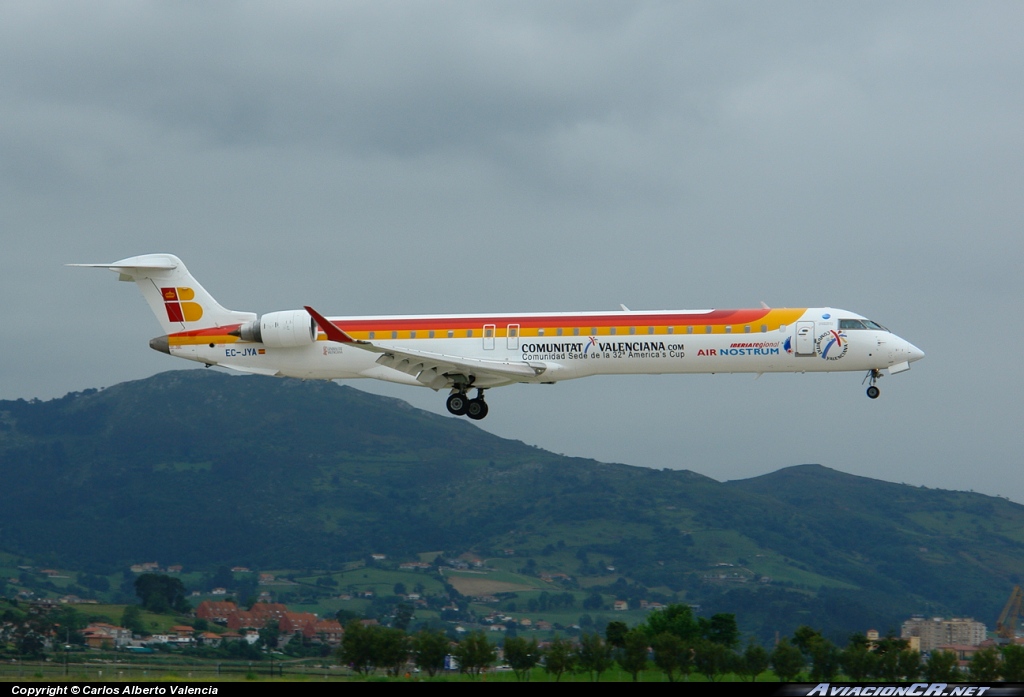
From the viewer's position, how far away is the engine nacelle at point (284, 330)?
1625 inches

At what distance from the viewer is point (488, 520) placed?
145375mm

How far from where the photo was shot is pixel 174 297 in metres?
43.8

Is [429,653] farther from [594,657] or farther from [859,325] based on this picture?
[859,325]

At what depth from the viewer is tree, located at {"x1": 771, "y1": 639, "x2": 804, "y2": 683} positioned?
58062mm

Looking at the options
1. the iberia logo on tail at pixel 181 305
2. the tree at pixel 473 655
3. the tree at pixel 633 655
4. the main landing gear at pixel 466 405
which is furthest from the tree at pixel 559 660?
the iberia logo on tail at pixel 181 305

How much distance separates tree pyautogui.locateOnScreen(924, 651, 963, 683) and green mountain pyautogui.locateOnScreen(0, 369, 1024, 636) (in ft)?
130

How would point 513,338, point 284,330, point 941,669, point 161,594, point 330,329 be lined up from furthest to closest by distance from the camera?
point 161,594
point 941,669
point 284,330
point 513,338
point 330,329

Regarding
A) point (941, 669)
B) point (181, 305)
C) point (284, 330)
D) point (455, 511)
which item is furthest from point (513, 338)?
point (455, 511)

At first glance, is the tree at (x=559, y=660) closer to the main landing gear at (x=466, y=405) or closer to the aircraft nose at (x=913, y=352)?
the main landing gear at (x=466, y=405)

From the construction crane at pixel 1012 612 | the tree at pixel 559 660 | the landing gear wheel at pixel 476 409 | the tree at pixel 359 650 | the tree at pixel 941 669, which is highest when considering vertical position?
the landing gear wheel at pixel 476 409

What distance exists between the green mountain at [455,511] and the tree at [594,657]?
4932cm

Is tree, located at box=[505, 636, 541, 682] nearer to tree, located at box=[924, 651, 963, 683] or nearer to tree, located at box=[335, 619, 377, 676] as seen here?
tree, located at box=[335, 619, 377, 676]

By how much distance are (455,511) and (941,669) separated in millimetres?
94501
